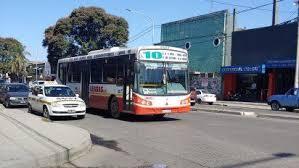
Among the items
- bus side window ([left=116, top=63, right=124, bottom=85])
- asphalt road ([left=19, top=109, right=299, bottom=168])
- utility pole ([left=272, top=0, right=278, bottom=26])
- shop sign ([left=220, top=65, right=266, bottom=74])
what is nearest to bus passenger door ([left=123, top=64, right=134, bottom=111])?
bus side window ([left=116, top=63, right=124, bottom=85])

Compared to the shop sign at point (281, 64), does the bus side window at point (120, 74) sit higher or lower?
lower

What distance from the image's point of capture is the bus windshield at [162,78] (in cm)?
1972

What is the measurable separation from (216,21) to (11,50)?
69431 mm

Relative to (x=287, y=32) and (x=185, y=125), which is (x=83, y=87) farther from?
(x=287, y=32)

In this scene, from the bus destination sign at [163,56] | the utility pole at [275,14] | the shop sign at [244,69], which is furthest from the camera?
the utility pole at [275,14]

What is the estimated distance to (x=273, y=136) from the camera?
50.4ft

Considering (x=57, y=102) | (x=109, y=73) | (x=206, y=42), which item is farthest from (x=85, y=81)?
(x=206, y=42)

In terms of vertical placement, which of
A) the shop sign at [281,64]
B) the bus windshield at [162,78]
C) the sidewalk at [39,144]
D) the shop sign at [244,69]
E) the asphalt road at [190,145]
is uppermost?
the shop sign at [281,64]

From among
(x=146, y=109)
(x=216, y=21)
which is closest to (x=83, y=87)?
(x=146, y=109)

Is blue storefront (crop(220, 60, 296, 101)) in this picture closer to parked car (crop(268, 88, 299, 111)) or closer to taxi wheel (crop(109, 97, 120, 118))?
parked car (crop(268, 88, 299, 111))

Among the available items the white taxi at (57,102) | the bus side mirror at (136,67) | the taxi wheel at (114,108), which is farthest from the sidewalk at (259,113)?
the white taxi at (57,102)

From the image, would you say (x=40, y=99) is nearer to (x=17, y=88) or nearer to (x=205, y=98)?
(x=17, y=88)

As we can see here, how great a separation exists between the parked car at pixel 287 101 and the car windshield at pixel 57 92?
50.1 feet

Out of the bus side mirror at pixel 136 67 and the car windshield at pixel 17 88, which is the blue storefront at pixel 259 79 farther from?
the bus side mirror at pixel 136 67
